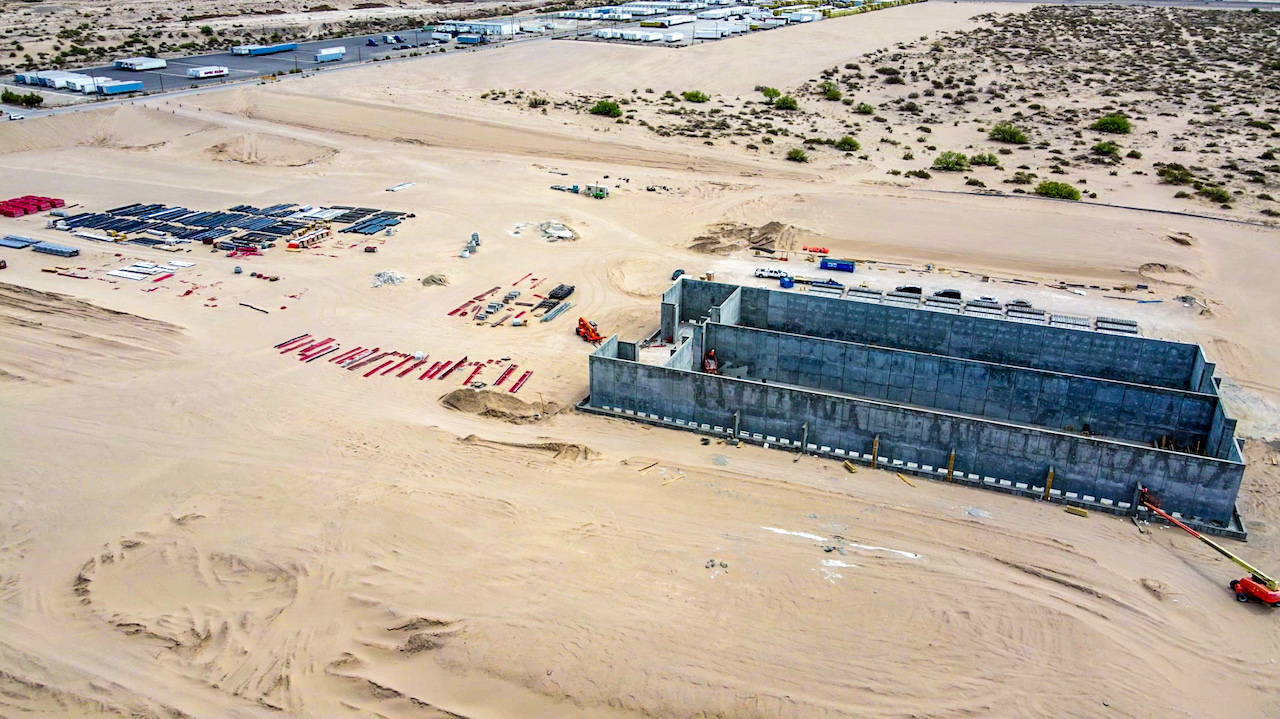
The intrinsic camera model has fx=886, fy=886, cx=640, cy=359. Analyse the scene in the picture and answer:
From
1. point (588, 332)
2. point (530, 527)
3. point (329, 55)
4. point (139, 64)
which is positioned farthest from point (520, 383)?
point (139, 64)

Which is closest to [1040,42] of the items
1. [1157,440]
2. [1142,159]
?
[1142,159]

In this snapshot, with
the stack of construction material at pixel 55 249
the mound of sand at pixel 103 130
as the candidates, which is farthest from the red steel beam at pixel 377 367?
the mound of sand at pixel 103 130

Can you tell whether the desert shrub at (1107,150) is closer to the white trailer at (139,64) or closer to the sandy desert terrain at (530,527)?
the sandy desert terrain at (530,527)

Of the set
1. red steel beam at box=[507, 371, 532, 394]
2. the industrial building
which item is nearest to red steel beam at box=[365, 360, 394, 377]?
red steel beam at box=[507, 371, 532, 394]

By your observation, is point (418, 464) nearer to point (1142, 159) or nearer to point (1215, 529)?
point (1215, 529)

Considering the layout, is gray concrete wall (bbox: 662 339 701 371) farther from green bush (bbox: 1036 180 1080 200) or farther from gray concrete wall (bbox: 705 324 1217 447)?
green bush (bbox: 1036 180 1080 200)

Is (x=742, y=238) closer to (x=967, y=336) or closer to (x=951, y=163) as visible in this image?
(x=967, y=336)

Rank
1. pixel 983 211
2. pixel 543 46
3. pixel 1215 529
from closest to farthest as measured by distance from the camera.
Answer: pixel 1215 529 → pixel 983 211 → pixel 543 46
